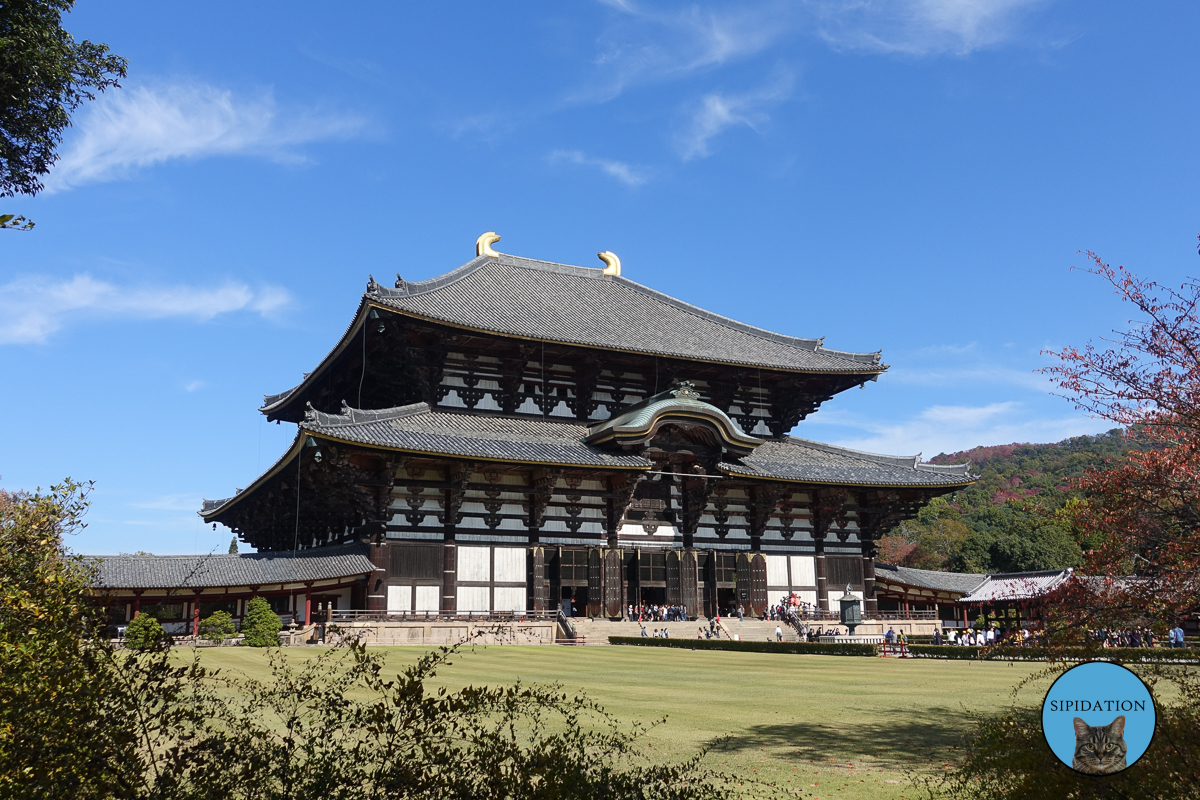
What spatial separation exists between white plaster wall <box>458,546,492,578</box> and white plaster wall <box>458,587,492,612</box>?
0.23 m

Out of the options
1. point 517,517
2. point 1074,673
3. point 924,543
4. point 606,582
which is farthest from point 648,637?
point 924,543

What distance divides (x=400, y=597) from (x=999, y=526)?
73.9 m

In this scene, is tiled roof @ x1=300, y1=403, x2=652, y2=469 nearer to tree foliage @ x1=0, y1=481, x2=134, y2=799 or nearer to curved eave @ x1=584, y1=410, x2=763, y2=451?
curved eave @ x1=584, y1=410, x2=763, y2=451

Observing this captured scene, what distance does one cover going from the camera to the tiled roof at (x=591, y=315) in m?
38.7

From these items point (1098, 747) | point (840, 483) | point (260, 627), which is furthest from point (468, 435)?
point (1098, 747)

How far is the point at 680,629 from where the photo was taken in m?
37.2

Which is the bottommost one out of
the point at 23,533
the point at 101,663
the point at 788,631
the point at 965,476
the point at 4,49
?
the point at 788,631

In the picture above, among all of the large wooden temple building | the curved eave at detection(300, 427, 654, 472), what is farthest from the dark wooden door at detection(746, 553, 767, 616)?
the curved eave at detection(300, 427, 654, 472)

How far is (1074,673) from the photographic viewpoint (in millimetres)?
5141

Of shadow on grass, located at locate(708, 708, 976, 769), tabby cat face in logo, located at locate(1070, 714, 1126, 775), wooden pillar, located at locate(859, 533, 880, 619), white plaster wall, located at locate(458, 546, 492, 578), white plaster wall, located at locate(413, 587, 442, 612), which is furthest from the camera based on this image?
wooden pillar, located at locate(859, 533, 880, 619)

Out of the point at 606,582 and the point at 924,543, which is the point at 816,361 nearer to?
the point at 606,582

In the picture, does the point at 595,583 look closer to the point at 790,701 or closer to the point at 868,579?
the point at 868,579

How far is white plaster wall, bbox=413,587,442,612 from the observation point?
3453 centimetres

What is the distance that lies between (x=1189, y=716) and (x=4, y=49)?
1765 centimetres
